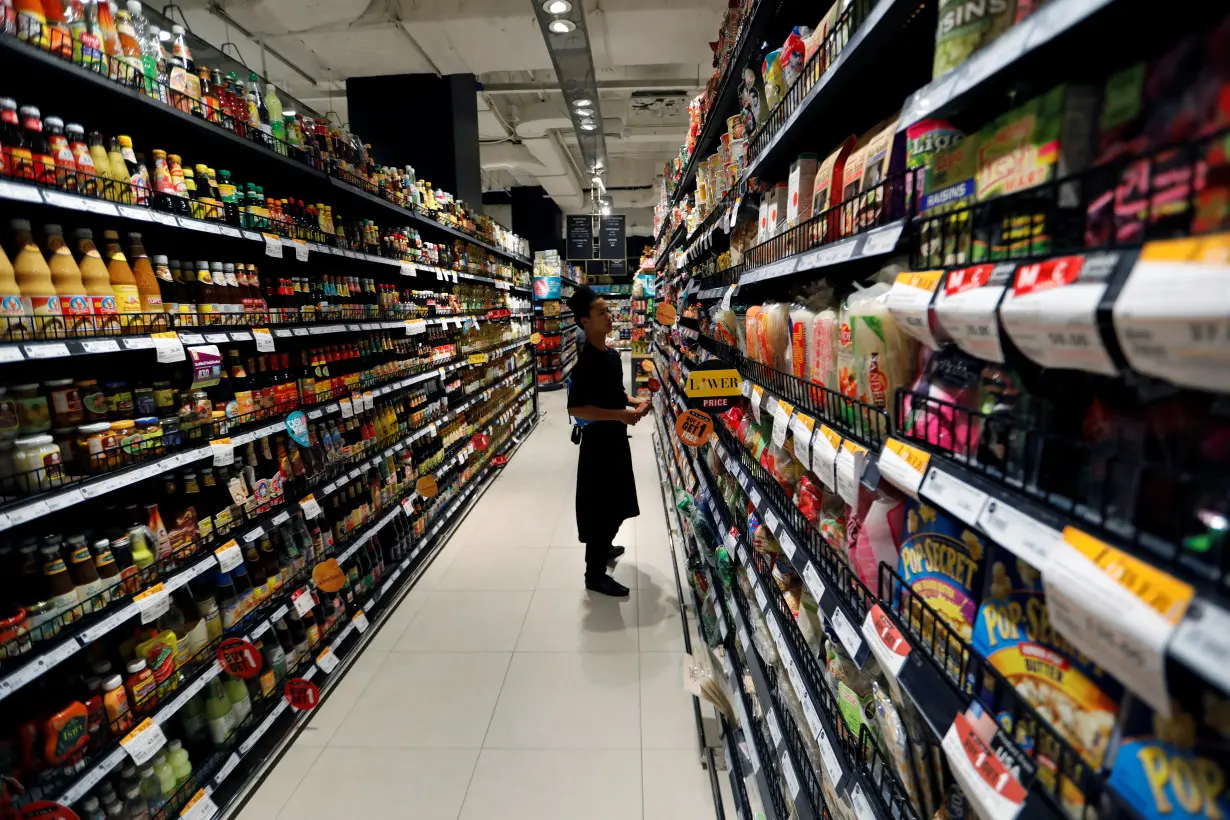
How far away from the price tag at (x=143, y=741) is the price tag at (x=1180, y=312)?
2.38 m

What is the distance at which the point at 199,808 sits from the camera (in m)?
1.95

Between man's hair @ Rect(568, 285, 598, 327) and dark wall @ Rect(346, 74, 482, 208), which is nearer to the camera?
man's hair @ Rect(568, 285, 598, 327)

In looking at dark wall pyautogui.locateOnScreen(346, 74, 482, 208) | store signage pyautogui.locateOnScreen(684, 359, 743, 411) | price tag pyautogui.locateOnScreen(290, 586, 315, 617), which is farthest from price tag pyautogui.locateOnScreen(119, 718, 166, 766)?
dark wall pyautogui.locateOnScreen(346, 74, 482, 208)

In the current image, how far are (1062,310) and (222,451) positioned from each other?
2457mm

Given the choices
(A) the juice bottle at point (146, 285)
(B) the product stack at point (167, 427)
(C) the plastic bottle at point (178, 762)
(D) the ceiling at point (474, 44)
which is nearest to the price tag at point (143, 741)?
(B) the product stack at point (167, 427)

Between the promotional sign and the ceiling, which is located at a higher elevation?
the ceiling

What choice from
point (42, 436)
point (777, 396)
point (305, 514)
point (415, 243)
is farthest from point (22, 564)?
point (415, 243)

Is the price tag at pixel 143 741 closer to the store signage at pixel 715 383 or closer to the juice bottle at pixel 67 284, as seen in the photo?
the juice bottle at pixel 67 284

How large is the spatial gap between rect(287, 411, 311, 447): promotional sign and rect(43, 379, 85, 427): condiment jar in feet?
2.69

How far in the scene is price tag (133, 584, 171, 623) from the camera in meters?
1.77

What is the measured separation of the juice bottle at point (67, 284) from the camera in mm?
1629

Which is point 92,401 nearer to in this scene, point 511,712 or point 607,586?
point 511,712

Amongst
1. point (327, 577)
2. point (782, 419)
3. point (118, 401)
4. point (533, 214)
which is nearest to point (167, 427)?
point (118, 401)

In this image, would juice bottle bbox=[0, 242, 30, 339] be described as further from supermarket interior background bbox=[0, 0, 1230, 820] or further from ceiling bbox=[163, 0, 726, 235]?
ceiling bbox=[163, 0, 726, 235]
